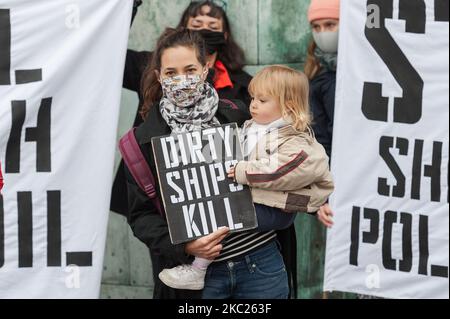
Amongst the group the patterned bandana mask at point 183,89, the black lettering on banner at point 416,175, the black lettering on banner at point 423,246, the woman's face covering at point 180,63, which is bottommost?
the black lettering on banner at point 423,246

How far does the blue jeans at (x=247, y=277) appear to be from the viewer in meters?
3.50

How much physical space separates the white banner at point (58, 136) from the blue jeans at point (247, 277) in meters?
0.91

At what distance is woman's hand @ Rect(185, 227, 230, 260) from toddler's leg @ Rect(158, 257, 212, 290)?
7 centimetres

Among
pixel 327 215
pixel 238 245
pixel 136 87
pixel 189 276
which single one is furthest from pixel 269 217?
pixel 136 87

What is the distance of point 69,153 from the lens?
425cm

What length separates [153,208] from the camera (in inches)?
139

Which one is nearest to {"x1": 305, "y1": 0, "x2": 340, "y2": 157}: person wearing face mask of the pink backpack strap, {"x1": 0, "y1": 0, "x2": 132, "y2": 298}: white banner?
{"x1": 0, "y1": 0, "x2": 132, "y2": 298}: white banner

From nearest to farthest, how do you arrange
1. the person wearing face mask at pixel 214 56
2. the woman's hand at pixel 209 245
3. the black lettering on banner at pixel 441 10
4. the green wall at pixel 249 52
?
the woman's hand at pixel 209 245 → the black lettering on banner at pixel 441 10 → the person wearing face mask at pixel 214 56 → the green wall at pixel 249 52

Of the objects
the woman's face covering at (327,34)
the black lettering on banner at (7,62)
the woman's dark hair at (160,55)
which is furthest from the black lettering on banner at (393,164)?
→ the black lettering on banner at (7,62)

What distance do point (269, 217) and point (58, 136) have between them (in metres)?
1.29

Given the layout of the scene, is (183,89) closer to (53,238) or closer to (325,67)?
(53,238)

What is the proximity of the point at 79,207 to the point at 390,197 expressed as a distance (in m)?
1.37

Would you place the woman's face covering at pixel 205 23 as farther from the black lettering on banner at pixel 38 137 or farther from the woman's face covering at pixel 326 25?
the black lettering on banner at pixel 38 137
